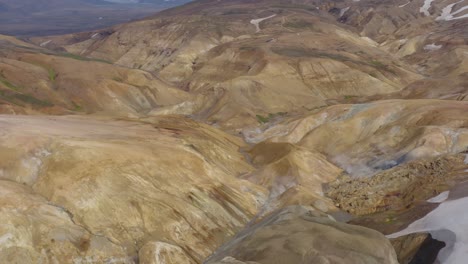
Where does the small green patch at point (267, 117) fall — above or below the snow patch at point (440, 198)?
below

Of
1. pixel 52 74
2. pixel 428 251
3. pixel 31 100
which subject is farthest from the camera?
pixel 52 74

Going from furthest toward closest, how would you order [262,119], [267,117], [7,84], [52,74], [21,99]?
[52,74] → [267,117] → [262,119] → [7,84] → [21,99]

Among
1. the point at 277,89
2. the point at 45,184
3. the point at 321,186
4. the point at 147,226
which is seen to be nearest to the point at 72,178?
the point at 45,184

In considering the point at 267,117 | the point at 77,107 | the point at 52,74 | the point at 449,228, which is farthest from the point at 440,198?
the point at 52,74

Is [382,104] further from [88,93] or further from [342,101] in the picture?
[88,93]

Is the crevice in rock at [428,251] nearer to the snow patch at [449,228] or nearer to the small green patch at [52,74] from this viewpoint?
the snow patch at [449,228]

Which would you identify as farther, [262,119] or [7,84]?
[262,119]

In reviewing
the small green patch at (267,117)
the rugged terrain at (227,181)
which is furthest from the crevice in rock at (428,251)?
the small green patch at (267,117)

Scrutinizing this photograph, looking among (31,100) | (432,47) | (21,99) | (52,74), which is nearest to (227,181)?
(31,100)

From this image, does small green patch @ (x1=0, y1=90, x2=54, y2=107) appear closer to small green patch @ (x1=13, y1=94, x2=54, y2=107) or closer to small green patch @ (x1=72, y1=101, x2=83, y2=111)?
small green patch @ (x1=13, y1=94, x2=54, y2=107)

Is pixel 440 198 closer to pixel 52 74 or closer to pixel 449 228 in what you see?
pixel 449 228

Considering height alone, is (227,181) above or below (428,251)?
below

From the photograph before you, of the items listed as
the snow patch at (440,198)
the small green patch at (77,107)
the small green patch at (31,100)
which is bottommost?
the small green patch at (77,107)

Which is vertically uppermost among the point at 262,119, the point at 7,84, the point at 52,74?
the point at 7,84
